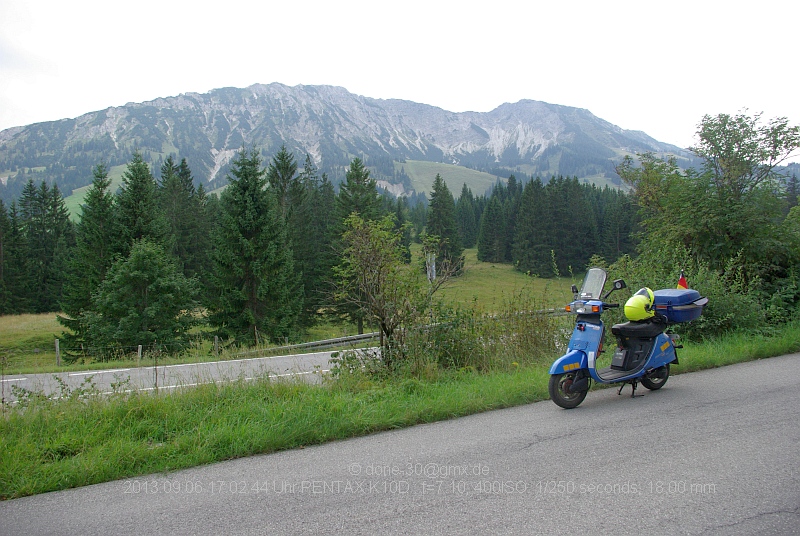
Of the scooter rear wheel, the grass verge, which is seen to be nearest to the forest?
the grass verge

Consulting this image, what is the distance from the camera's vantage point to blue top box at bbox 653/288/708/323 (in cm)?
684

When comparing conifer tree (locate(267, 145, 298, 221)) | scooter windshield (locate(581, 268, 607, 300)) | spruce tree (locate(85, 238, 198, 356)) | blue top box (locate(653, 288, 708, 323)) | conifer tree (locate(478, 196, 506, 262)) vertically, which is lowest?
spruce tree (locate(85, 238, 198, 356))

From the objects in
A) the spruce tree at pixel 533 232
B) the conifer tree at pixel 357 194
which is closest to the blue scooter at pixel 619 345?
the conifer tree at pixel 357 194

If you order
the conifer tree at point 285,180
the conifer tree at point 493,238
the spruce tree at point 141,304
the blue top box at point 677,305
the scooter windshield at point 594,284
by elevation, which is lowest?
the spruce tree at point 141,304

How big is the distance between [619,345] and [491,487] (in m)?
3.95

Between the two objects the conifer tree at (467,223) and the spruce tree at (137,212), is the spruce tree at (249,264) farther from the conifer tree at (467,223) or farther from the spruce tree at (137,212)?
the conifer tree at (467,223)

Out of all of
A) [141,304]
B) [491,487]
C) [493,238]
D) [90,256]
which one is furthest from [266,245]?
[493,238]

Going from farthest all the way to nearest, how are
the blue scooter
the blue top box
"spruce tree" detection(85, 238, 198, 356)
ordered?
"spruce tree" detection(85, 238, 198, 356) → the blue top box → the blue scooter

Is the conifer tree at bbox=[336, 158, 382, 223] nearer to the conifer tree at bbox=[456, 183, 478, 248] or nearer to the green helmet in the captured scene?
the green helmet

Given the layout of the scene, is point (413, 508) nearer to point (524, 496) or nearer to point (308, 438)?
point (524, 496)

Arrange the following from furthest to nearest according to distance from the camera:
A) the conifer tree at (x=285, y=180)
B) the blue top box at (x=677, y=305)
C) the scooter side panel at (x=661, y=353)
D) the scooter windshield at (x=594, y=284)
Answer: the conifer tree at (x=285, y=180)
the blue top box at (x=677, y=305)
the scooter side panel at (x=661, y=353)
the scooter windshield at (x=594, y=284)

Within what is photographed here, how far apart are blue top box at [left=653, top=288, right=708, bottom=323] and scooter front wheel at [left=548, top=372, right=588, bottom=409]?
6.28 feet

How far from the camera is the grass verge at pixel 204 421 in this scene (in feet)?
14.0

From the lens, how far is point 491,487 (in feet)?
12.3
